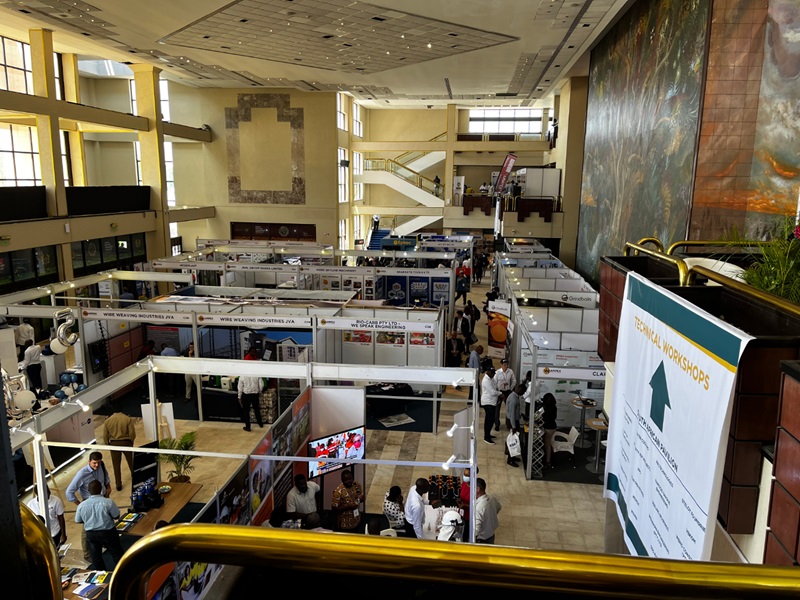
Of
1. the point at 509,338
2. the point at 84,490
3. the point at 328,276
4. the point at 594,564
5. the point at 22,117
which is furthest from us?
the point at 22,117

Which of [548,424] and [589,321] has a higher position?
[589,321]

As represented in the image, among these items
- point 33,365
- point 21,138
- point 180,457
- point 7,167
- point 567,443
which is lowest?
point 567,443

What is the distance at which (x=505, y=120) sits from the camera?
3828 centimetres

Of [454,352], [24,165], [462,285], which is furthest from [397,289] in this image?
[24,165]

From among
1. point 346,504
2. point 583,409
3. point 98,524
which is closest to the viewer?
point 98,524

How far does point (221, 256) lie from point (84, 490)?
48.0ft

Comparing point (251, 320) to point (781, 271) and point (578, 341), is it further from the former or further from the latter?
point (781, 271)

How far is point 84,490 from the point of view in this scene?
7051 mm

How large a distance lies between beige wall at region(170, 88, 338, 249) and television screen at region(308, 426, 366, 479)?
22.6m

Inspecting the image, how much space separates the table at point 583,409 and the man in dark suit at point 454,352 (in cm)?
373

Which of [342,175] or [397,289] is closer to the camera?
[397,289]

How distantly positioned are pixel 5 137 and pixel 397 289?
14203 mm

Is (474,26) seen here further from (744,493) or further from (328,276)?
(744,493)

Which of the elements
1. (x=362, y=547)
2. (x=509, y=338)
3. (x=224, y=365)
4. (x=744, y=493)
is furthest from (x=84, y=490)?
A: (x=509, y=338)
